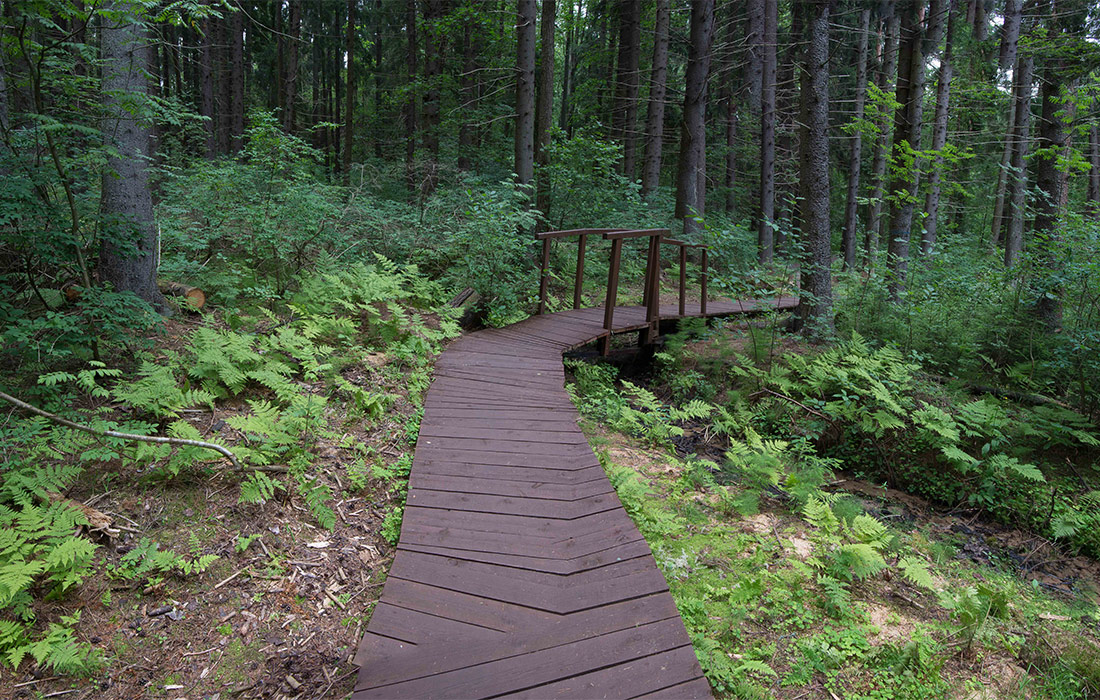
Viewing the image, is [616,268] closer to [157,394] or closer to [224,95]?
[157,394]

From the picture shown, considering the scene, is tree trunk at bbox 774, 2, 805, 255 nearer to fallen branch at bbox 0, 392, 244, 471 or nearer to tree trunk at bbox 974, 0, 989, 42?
tree trunk at bbox 974, 0, 989, 42

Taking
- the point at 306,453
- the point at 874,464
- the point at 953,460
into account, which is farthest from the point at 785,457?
the point at 306,453

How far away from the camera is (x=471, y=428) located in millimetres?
5074

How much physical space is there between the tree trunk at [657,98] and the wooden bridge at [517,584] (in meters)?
12.2

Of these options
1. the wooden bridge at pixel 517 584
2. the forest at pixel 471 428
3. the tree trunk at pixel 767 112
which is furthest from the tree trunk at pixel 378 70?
the wooden bridge at pixel 517 584

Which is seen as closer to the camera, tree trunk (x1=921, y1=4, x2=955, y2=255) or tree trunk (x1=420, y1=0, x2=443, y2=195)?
tree trunk (x1=921, y1=4, x2=955, y2=255)

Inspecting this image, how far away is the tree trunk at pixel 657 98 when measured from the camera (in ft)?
48.2

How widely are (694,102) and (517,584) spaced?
13.2 meters

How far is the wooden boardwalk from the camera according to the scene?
247 centimetres

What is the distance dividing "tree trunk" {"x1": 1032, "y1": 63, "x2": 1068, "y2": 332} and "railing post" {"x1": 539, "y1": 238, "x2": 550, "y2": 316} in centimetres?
Result: 649

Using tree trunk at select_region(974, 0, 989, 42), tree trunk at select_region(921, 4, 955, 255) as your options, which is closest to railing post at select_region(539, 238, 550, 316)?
tree trunk at select_region(921, 4, 955, 255)

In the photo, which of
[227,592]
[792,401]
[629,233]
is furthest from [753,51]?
[227,592]

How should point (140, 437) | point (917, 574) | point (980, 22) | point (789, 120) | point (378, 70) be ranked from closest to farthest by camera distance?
point (140, 437)
point (917, 574)
point (980, 22)
point (789, 120)
point (378, 70)

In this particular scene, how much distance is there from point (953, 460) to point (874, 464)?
76 centimetres
